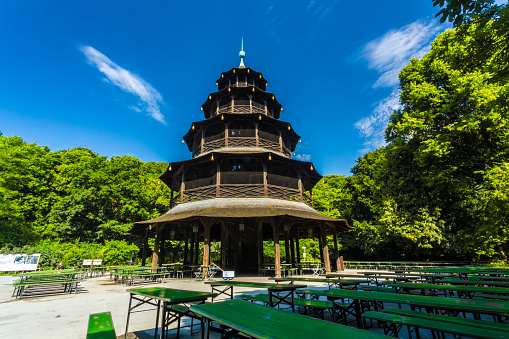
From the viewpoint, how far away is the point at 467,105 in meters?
17.7

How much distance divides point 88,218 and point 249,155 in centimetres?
2445

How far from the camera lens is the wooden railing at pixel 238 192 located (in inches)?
667

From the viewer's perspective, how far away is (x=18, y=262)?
66.6 feet

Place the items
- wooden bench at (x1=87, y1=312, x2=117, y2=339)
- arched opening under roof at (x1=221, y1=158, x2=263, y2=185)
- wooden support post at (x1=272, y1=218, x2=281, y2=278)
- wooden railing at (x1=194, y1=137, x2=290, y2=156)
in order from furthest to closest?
wooden railing at (x1=194, y1=137, x2=290, y2=156) → arched opening under roof at (x1=221, y1=158, x2=263, y2=185) → wooden support post at (x1=272, y1=218, x2=281, y2=278) → wooden bench at (x1=87, y1=312, x2=117, y2=339)

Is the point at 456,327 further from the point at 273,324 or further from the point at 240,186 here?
the point at 240,186

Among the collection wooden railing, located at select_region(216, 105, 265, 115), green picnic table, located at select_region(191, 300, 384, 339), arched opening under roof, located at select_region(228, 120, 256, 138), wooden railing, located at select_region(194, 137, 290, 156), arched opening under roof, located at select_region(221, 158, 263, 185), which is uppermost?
wooden railing, located at select_region(216, 105, 265, 115)

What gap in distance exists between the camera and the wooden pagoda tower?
15422mm

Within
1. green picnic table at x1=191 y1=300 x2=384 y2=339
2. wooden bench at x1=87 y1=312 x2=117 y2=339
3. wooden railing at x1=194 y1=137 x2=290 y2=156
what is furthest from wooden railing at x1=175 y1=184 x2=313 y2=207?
green picnic table at x1=191 y1=300 x2=384 y2=339

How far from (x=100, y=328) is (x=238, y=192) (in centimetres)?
1360

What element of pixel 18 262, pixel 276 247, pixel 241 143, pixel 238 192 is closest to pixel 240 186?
pixel 238 192

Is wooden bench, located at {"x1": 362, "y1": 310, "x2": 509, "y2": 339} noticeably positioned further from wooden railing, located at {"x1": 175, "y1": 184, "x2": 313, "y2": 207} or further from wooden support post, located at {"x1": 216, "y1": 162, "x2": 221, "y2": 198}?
wooden support post, located at {"x1": 216, "y1": 162, "x2": 221, "y2": 198}

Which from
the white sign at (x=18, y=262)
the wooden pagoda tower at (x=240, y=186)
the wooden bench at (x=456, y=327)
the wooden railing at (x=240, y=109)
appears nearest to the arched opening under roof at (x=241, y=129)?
the wooden pagoda tower at (x=240, y=186)

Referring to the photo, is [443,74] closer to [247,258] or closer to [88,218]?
[247,258]

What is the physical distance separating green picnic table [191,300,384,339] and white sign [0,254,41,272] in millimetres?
25979
